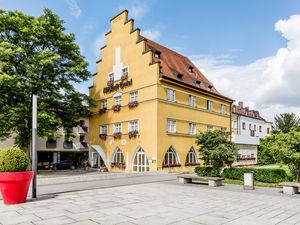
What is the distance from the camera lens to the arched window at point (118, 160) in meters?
33.3

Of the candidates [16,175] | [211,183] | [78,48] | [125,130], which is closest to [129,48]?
[78,48]

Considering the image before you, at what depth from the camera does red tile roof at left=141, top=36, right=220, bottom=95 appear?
109 ft

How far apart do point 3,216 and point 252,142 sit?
148 feet

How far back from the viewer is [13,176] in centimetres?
1105

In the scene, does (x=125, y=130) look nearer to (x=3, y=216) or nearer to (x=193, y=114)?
(x=193, y=114)

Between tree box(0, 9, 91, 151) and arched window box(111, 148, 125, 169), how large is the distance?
7.32 meters

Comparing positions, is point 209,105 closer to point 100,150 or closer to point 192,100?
point 192,100

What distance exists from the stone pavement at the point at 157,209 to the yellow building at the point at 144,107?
1630 cm

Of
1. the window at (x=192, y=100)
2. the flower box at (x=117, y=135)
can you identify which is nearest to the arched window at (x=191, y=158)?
the window at (x=192, y=100)

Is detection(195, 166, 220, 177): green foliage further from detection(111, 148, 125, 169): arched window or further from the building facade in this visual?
the building facade

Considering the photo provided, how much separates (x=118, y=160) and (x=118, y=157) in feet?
1.19

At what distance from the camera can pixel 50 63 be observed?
25812 millimetres

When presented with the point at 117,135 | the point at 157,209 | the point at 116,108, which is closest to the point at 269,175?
the point at 157,209

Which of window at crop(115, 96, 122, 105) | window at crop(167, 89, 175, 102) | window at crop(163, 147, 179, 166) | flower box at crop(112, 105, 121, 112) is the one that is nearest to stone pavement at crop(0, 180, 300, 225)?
window at crop(163, 147, 179, 166)
